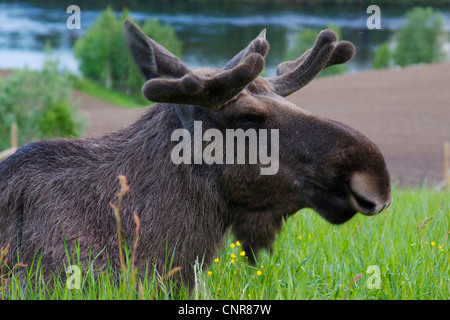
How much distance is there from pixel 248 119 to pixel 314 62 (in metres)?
0.81

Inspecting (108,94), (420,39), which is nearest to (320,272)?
(420,39)

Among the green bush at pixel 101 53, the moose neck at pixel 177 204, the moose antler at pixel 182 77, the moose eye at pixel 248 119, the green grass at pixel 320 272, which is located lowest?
the green grass at pixel 320 272

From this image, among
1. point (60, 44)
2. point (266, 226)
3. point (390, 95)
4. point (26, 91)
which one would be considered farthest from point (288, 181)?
point (60, 44)

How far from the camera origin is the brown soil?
3289 cm

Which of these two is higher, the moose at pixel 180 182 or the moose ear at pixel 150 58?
the moose ear at pixel 150 58

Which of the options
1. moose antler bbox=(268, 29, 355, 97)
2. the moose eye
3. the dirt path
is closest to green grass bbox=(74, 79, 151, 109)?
the dirt path

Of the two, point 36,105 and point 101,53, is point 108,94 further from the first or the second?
point 36,105

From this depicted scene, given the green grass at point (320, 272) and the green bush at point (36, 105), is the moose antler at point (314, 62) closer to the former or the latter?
the green grass at point (320, 272)

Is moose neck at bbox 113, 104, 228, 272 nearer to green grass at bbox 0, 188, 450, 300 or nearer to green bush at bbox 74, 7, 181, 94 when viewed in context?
A: green grass at bbox 0, 188, 450, 300

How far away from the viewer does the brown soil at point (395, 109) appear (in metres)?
32.9

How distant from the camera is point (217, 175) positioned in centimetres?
393

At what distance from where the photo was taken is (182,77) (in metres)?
3.56

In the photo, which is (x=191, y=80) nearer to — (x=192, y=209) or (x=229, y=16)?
(x=192, y=209)

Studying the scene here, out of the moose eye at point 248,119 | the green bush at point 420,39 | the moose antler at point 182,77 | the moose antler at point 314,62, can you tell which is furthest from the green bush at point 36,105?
the moose eye at point 248,119
